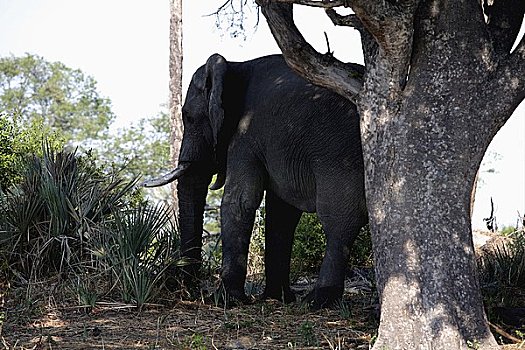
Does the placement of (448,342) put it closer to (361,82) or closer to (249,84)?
(361,82)

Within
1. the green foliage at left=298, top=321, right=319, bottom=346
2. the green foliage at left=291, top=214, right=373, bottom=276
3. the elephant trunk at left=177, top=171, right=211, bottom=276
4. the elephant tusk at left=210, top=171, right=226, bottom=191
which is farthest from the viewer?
the green foliage at left=291, top=214, right=373, bottom=276

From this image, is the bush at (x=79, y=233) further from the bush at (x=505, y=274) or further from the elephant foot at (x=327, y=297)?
the bush at (x=505, y=274)

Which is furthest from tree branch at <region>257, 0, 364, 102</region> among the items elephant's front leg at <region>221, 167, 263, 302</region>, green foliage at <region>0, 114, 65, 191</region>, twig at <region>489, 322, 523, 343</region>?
green foliage at <region>0, 114, 65, 191</region>

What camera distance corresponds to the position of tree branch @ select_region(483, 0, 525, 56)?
20.2 feet

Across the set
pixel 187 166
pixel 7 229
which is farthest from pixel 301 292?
pixel 7 229

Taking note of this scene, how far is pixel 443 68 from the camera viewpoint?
5871 millimetres

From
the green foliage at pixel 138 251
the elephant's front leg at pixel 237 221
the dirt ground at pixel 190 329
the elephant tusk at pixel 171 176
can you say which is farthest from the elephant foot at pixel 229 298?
the elephant tusk at pixel 171 176

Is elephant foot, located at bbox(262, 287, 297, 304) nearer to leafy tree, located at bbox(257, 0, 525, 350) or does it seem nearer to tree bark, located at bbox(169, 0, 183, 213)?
leafy tree, located at bbox(257, 0, 525, 350)

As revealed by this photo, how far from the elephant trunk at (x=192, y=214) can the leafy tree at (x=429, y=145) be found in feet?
12.7

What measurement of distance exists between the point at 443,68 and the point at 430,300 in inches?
63.2

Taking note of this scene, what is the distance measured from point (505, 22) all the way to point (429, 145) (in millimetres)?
1244

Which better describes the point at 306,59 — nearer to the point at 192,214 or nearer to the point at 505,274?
the point at 192,214

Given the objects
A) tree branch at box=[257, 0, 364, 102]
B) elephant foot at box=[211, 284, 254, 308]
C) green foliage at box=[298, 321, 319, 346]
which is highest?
tree branch at box=[257, 0, 364, 102]

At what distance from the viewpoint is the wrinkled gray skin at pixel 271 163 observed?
7.80m
